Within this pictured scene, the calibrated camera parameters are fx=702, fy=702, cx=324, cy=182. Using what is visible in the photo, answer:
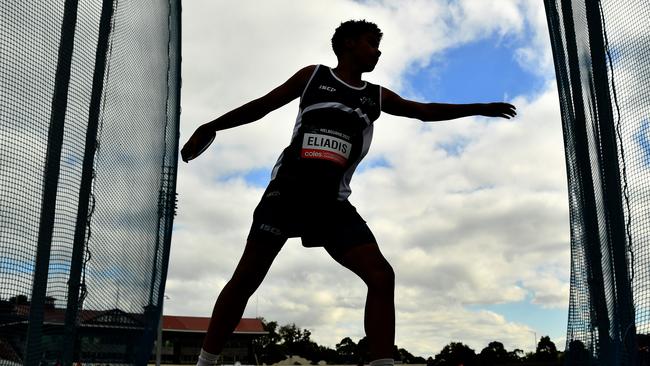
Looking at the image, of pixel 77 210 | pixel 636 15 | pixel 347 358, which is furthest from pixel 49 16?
pixel 347 358

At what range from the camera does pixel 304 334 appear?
9431cm

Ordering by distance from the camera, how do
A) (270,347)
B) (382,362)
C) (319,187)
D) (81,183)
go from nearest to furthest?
(382,362), (319,187), (81,183), (270,347)

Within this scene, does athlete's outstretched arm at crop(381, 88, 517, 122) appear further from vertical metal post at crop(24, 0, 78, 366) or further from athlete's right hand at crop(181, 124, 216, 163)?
vertical metal post at crop(24, 0, 78, 366)

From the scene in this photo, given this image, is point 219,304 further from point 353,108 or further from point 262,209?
point 353,108

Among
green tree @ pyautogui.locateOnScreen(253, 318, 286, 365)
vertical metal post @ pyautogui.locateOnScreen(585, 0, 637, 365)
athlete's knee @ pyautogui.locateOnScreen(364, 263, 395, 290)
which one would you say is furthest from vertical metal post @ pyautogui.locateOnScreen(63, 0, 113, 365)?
green tree @ pyautogui.locateOnScreen(253, 318, 286, 365)

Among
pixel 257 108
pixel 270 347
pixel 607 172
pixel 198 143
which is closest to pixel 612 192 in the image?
pixel 607 172

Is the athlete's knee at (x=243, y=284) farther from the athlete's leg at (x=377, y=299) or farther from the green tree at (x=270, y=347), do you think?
the green tree at (x=270, y=347)

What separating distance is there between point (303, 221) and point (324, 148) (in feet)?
1.04

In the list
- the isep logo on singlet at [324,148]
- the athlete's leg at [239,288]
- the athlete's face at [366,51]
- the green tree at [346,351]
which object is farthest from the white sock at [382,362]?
the green tree at [346,351]

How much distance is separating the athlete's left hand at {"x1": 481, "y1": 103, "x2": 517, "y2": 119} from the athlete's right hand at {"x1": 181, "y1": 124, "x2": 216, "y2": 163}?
1.27m

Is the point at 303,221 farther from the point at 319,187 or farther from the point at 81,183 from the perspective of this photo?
the point at 81,183

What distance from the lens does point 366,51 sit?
3.08 metres

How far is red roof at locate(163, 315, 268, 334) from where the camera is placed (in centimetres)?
6762

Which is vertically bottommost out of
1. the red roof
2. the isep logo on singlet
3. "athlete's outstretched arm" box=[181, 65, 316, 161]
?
the isep logo on singlet
